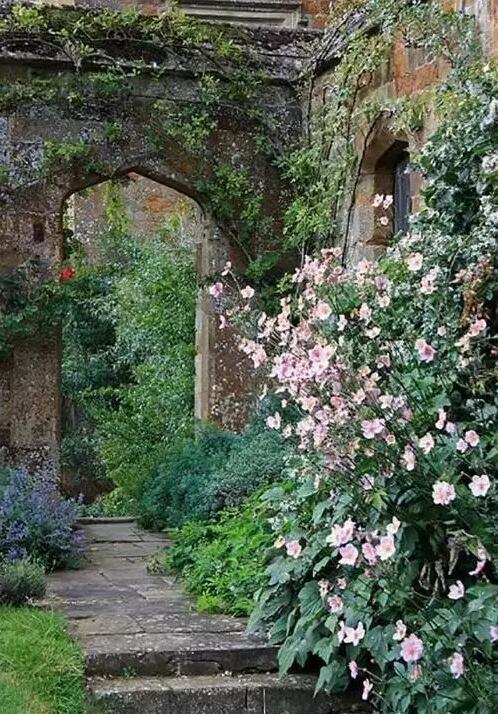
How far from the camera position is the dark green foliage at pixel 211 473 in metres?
7.02

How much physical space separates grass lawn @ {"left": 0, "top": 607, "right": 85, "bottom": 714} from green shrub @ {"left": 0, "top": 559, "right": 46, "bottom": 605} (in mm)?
450

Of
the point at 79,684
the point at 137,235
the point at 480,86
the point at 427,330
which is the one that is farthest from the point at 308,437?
the point at 137,235

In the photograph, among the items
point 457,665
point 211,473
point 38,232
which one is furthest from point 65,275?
point 457,665

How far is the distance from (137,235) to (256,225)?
19.1ft

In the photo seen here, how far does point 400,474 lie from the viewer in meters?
3.95

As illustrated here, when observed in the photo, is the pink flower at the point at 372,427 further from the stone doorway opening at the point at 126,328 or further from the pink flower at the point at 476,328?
the stone doorway opening at the point at 126,328

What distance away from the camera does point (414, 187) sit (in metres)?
7.30

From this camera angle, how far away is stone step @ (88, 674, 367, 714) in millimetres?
4234

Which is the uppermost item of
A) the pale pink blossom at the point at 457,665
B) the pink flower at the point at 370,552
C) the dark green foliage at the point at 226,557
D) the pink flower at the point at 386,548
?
the pink flower at the point at 386,548

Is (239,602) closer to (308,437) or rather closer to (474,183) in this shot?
(308,437)

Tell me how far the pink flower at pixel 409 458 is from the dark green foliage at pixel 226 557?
4.86 feet

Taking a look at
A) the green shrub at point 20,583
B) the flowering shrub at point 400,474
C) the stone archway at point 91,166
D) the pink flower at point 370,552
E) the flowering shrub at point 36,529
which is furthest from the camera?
the stone archway at point 91,166

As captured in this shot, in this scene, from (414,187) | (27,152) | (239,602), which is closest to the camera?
(239,602)

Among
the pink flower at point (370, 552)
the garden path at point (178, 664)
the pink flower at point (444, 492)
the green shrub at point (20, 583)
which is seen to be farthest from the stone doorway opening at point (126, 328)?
the pink flower at point (444, 492)
